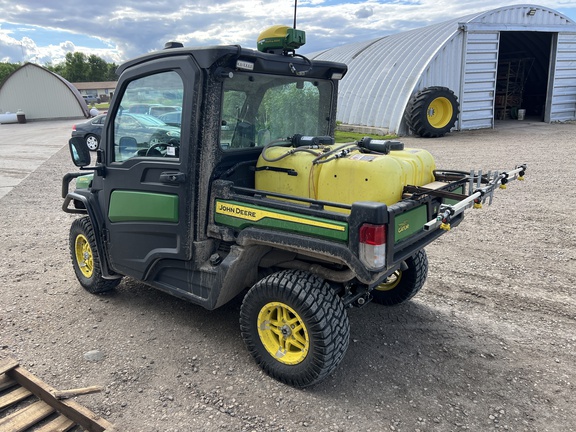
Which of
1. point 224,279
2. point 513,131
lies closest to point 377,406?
point 224,279

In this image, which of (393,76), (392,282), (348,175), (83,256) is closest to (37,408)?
(83,256)

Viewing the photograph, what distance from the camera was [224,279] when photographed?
10.7 feet

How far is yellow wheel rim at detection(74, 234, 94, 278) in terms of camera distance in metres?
4.47

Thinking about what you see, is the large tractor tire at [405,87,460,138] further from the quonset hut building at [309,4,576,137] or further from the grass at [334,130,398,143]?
the grass at [334,130,398,143]

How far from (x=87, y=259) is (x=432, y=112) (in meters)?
13.8

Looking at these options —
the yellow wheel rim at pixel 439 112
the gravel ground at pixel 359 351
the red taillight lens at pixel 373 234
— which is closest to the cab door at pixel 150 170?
the gravel ground at pixel 359 351

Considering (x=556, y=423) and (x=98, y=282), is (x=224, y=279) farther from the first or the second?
(x=556, y=423)

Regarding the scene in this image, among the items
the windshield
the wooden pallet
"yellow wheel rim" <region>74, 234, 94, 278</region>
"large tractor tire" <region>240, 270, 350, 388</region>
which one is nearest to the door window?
the windshield

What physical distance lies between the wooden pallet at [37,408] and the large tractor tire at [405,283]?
8.13ft

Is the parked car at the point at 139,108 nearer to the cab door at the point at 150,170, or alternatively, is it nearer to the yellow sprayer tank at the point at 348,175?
the cab door at the point at 150,170

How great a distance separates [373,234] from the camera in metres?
2.58

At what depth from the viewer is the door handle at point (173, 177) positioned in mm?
3303

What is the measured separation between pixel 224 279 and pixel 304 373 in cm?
84

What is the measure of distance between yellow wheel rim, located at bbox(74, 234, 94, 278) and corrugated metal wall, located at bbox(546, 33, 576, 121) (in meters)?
19.6
